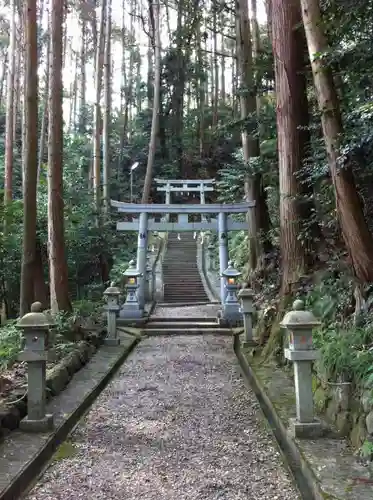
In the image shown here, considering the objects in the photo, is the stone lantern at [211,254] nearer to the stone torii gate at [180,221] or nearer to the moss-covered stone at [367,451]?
the stone torii gate at [180,221]

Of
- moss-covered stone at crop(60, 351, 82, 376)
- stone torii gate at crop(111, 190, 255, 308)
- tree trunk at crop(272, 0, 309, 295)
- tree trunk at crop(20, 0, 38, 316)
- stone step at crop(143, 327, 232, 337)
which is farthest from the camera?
stone torii gate at crop(111, 190, 255, 308)

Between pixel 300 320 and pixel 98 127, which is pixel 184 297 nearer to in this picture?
pixel 98 127

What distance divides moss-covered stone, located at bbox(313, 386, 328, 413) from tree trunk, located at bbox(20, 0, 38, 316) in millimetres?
4813

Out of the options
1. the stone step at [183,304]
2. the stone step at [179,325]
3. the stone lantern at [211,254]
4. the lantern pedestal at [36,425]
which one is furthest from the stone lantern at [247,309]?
the stone lantern at [211,254]

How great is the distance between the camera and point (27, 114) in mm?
7738

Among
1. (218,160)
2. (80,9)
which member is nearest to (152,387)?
(80,9)

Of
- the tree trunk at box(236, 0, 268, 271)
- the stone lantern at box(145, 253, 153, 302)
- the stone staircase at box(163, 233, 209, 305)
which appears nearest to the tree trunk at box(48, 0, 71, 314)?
the tree trunk at box(236, 0, 268, 271)

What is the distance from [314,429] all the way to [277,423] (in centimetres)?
65

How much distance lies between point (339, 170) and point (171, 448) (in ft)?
10.6

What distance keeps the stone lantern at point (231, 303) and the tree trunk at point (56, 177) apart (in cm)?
421

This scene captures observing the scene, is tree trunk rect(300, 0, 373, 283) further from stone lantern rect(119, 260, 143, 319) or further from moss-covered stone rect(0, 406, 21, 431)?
stone lantern rect(119, 260, 143, 319)

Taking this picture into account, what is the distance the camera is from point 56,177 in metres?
8.18

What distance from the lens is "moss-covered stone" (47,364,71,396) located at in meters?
5.16

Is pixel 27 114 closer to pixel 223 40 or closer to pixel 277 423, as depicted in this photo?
pixel 277 423
